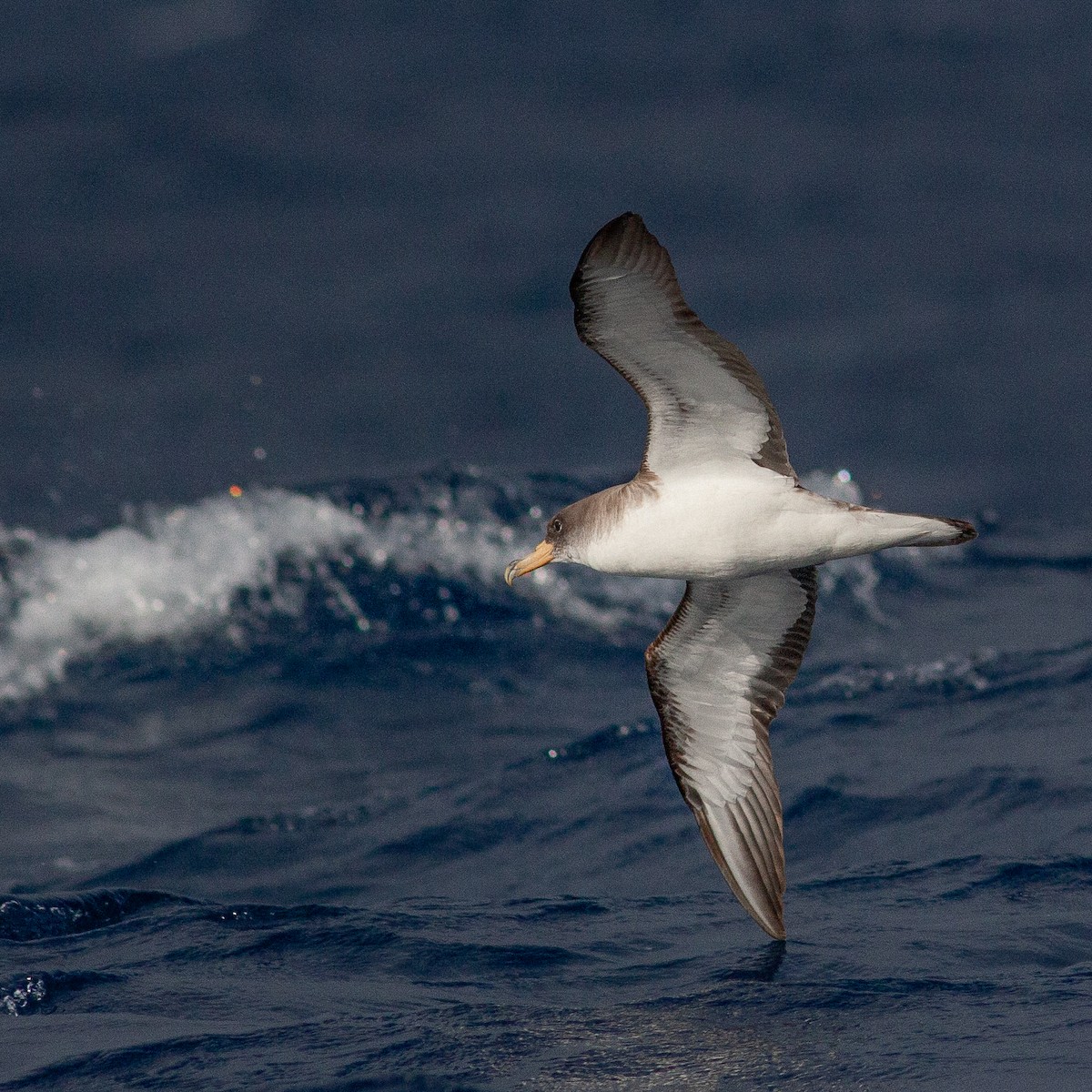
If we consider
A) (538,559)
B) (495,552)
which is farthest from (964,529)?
(495,552)

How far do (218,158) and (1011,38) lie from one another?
10078 millimetres

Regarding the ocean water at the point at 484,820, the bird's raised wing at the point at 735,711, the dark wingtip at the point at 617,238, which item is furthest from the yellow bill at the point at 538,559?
the ocean water at the point at 484,820

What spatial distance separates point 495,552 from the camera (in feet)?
57.8

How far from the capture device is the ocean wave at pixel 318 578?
1711 cm

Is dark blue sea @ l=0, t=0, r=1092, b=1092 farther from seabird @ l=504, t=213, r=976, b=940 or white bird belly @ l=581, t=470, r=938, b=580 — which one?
white bird belly @ l=581, t=470, r=938, b=580

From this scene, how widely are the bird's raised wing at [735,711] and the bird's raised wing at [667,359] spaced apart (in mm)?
1303

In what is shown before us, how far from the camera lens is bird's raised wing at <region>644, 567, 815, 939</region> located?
10.9 meters

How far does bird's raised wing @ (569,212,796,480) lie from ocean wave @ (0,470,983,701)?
7507 millimetres

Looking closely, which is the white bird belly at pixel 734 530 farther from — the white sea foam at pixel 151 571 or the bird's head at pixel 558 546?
the white sea foam at pixel 151 571

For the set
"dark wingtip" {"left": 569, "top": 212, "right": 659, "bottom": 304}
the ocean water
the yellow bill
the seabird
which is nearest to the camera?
"dark wingtip" {"left": 569, "top": 212, "right": 659, "bottom": 304}

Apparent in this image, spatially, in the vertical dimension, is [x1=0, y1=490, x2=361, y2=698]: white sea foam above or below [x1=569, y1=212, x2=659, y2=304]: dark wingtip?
below

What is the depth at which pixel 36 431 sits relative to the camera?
60.2 feet

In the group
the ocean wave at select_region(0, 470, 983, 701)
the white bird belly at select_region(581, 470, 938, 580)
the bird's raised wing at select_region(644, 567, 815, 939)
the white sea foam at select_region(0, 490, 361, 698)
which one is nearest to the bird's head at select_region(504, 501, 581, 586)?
the white bird belly at select_region(581, 470, 938, 580)

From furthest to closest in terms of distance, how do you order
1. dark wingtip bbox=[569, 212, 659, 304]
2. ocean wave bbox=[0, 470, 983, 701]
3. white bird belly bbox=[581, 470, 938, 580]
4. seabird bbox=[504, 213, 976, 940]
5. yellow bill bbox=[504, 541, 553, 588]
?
ocean wave bbox=[0, 470, 983, 701]
yellow bill bbox=[504, 541, 553, 588]
white bird belly bbox=[581, 470, 938, 580]
seabird bbox=[504, 213, 976, 940]
dark wingtip bbox=[569, 212, 659, 304]
